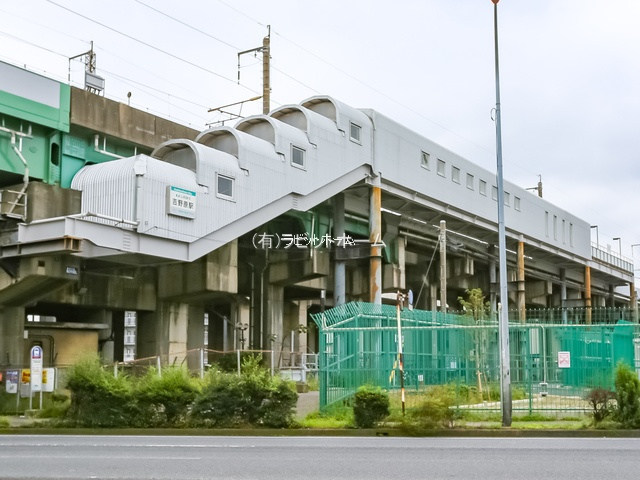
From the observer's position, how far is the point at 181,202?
119 feet

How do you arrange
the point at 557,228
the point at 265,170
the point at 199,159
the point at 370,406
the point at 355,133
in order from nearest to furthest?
the point at 370,406
the point at 199,159
the point at 265,170
the point at 355,133
the point at 557,228

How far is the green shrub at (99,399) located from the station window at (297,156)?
67.5 ft

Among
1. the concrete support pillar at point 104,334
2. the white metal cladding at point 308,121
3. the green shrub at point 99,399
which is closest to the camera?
the green shrub at point 99,399

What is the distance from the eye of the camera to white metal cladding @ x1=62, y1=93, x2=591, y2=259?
35344mm

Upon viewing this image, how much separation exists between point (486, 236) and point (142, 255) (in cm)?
3583

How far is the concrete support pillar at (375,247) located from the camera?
46406 mm

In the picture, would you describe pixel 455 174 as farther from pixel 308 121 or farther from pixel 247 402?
pixel 247 402

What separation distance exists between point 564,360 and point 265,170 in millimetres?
20616

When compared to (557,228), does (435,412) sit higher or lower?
lower

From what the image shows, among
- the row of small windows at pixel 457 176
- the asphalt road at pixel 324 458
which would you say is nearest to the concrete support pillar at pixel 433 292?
the row of small windows at pixel 457 176

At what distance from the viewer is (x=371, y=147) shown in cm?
4762

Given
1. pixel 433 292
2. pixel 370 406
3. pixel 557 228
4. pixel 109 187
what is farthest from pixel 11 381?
pixel 557 228

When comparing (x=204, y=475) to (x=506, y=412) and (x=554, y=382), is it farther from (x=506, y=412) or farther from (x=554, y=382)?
(x=554, y=382)

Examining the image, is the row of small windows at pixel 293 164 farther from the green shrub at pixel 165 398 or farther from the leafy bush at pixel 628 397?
the leafy bush at pixel 628 397
